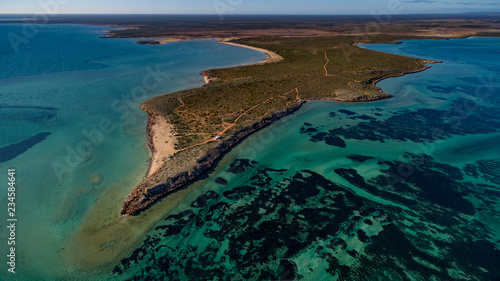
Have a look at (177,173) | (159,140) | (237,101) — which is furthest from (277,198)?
(237,101)

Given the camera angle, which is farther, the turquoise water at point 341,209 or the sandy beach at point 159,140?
the sandy beach at point 159,140

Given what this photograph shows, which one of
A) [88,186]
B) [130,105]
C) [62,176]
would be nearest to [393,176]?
[88,186]

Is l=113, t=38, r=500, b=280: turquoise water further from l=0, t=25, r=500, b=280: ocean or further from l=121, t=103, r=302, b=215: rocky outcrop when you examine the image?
l=121, t=103, r=302, b=215: rocky outcrop

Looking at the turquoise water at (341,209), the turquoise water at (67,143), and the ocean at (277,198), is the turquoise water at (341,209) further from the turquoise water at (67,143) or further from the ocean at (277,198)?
the turquoise water at (67,143)

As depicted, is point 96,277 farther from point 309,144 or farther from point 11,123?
point 11,123

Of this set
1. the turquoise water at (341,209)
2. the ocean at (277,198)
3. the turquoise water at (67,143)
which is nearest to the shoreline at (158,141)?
the turquoise water at (67,143)

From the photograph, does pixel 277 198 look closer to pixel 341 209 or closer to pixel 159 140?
pixel 341 209

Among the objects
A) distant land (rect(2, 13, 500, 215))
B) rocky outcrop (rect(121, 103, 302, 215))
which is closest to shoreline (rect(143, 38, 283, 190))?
distant land (rect(2, 13, 500, 215))
